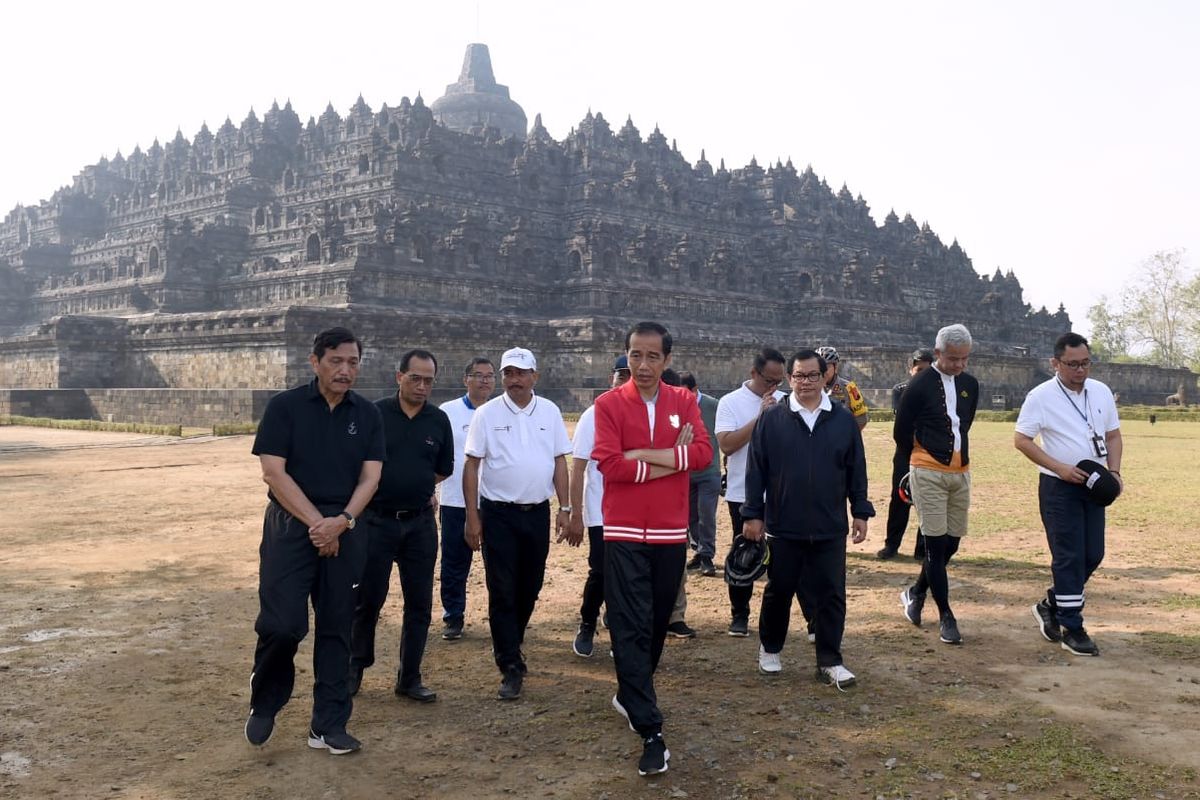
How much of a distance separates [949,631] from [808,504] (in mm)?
1689

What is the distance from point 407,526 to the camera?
19.3ft

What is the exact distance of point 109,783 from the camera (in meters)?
4.66

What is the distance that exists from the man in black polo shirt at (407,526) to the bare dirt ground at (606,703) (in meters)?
0.31

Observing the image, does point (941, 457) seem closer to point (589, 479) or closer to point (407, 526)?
point (589, 479)

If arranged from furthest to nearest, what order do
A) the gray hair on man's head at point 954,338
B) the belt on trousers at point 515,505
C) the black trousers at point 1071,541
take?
the gray hair on man's head at point 954,338 < the black trousers at point 1071,541 < the belt on trousers at point 515,505

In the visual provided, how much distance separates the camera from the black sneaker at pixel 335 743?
16.4 feet

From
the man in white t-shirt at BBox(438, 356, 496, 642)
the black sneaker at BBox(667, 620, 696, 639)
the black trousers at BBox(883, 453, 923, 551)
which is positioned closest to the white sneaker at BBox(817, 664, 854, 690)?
the black sneaker at BBox(667, 620, 696, 639)

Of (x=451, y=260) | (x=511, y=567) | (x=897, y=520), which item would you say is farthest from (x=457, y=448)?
(x=451, y=260)

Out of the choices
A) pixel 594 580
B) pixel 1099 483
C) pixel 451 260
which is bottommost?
pixel 594 580

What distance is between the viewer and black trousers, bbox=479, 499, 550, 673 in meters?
5.98

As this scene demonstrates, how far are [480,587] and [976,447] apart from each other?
59.0 feet

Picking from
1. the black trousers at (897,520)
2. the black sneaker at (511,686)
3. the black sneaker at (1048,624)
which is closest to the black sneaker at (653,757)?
the black sneaker at (511,686)

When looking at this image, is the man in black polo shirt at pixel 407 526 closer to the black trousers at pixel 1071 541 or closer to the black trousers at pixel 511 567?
the black trousers at pixel 511 567

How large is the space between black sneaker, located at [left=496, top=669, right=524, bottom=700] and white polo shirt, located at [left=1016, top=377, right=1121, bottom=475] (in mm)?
3750
